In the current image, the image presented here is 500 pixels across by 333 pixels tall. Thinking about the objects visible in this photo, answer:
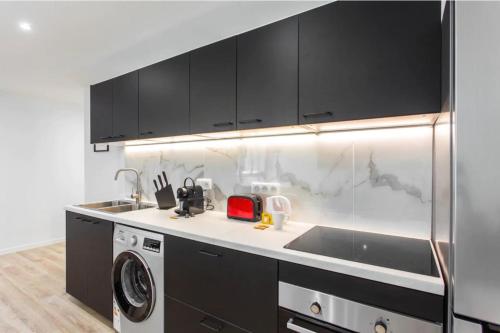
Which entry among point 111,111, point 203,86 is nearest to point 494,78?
point 203,86

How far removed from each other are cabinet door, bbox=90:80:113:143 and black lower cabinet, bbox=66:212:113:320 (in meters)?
0.84

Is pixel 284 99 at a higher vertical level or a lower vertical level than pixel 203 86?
lower

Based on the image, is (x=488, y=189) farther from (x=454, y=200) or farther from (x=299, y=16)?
(x=299, y=16)

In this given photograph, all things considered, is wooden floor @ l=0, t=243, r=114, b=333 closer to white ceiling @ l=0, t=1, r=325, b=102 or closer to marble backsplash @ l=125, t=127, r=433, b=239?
marble backsplash @ l=125, t=127, r=433, b=239

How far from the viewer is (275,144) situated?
1857mm

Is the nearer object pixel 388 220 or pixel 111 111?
pixel 388 220

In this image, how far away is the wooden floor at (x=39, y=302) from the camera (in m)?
2.06

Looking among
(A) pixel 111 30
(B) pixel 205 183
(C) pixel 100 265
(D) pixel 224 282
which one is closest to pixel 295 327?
(D) pixel 224 282

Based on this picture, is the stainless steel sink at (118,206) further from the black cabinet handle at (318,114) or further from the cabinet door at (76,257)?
the black cabinet handle at (318,114)

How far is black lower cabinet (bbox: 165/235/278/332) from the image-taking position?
1.20m

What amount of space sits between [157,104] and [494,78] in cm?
203

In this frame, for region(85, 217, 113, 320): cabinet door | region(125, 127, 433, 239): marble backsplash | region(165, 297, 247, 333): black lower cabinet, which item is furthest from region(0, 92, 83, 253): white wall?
region(165, 297, 247, 333): black lower cabinet

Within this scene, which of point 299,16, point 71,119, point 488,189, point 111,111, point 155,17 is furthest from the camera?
point 71,119

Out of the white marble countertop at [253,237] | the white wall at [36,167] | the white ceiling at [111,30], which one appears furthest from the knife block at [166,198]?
the white wall at [36,167]
